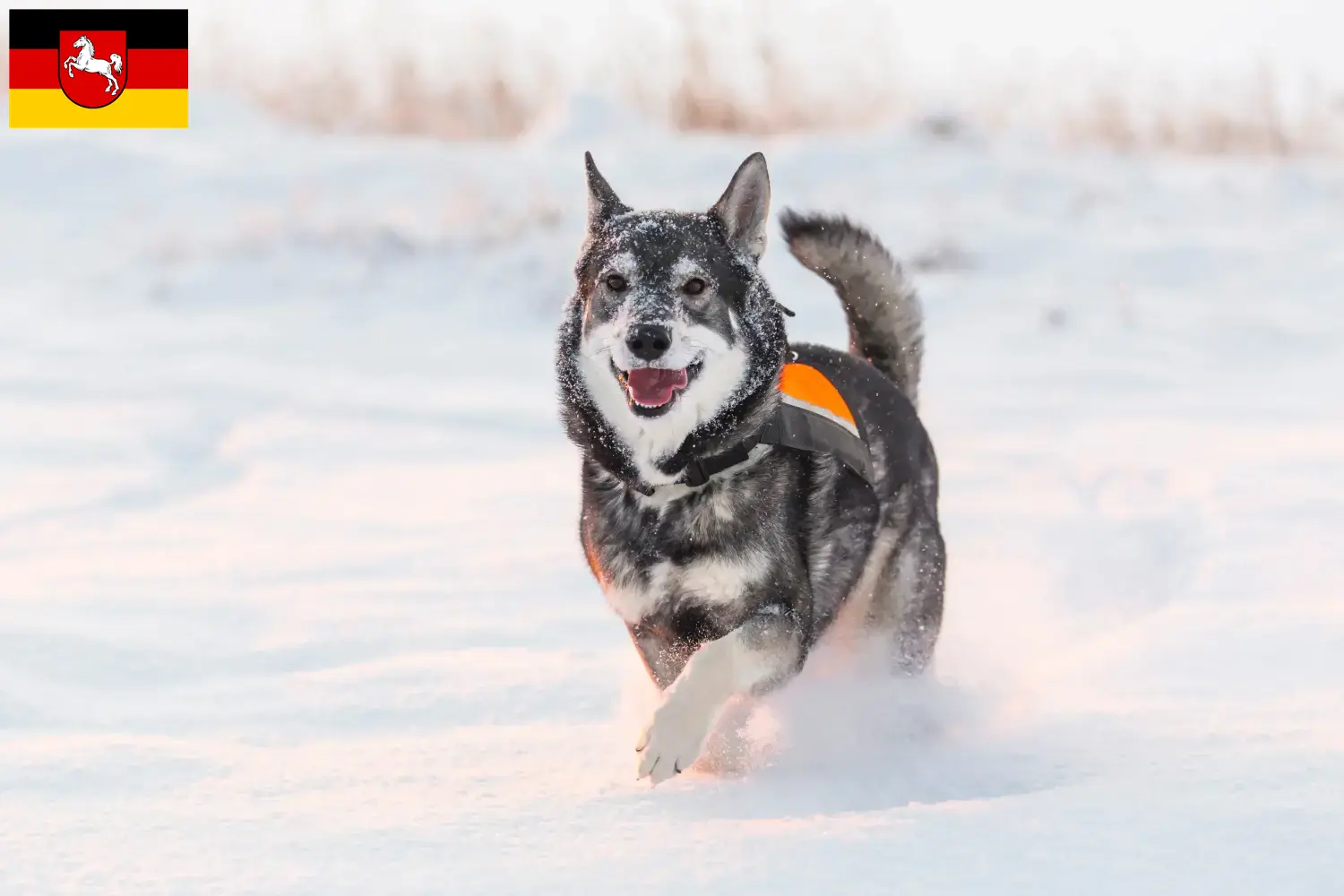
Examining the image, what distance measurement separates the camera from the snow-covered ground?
235cm

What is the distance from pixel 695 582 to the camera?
2.99 meters

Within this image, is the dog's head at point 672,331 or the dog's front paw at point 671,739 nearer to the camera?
the dog's front paw at point 671,739

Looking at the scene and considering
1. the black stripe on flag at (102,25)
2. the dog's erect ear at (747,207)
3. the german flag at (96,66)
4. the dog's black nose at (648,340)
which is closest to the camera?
the dog's black nose at (648,340)

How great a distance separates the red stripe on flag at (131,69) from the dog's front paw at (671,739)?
27.7 ft

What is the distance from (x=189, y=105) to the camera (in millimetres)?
13094

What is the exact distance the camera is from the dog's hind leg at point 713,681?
2699 millimetres

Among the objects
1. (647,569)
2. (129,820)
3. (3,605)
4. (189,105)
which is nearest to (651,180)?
(189,105)

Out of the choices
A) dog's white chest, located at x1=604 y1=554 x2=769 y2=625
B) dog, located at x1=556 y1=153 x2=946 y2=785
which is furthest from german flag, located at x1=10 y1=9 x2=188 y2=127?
dog's white chest, located at x1=604 y1=554 x2=769 y2=625

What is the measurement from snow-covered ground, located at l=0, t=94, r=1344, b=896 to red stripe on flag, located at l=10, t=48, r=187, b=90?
48 cm

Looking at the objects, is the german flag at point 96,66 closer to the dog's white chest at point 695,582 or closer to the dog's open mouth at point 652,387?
the dog's open mouth at point 652,387

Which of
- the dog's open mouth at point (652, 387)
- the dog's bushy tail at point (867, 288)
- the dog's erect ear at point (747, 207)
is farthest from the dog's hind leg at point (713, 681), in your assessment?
the dog's bushy tail at point (867, 288)

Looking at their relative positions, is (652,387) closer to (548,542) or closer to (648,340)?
(648,340)

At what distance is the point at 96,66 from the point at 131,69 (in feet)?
1.37

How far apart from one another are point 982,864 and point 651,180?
871cm
